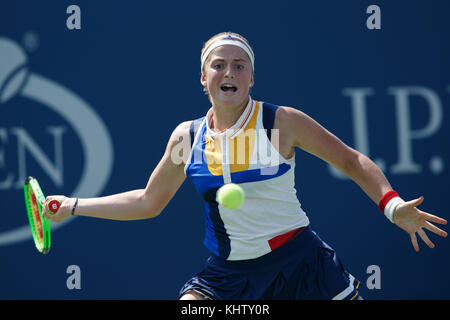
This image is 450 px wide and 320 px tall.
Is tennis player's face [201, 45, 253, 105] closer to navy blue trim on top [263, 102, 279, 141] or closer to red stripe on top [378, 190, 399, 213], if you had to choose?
navy blue trim on top [263, 102, 279, 141]

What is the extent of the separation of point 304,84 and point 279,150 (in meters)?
1.64

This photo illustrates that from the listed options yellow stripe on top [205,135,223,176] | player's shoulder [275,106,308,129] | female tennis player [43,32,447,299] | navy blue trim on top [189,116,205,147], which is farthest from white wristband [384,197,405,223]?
navy blue trim on top [189,116,205,147]

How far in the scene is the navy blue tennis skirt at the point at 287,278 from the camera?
113 inches

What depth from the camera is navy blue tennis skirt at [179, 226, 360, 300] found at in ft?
9.45

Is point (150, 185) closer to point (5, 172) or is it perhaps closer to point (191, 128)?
point (191, 128)

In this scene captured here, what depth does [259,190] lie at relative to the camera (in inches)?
114

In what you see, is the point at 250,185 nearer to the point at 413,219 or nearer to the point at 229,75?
the point at 229,75

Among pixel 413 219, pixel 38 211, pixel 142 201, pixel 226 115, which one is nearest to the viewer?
pixel 413 219

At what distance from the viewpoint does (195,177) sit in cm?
303

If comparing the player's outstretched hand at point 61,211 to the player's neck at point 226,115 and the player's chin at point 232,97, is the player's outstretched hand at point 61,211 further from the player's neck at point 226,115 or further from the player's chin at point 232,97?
the player's chin at point 232,97

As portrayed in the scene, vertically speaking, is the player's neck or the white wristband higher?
the player's neck

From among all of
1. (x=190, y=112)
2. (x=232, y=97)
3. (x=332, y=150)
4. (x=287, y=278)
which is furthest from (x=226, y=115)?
(x=190, y=112)

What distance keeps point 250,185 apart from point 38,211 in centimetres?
163

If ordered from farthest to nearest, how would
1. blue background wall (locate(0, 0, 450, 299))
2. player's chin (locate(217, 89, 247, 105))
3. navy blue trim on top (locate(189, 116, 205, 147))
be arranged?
1. blue background wall (locate(0, 0, 450, 299))
2. navy blue trim on top (locate(189, 116, 205, 147))
3. player's chin (locate(217, 89, 247, 105))
